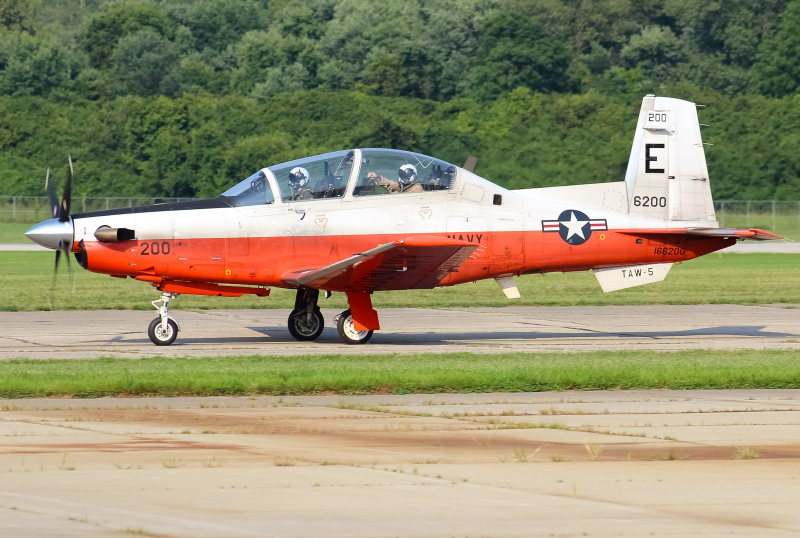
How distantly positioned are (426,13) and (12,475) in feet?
275

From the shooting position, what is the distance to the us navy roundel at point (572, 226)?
53.8ft

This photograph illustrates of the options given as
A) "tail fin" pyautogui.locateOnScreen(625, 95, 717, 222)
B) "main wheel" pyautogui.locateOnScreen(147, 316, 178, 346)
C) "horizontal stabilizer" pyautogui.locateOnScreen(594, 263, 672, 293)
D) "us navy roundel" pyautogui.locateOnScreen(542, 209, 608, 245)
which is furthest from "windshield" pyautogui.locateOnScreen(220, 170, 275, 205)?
"tail fin" pyautogui.locateOnScreen(625, 95, 717, 222)

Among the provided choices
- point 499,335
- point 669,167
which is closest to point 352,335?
point 499,335

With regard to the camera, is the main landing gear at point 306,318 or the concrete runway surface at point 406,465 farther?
the main landing gear at point 306,318

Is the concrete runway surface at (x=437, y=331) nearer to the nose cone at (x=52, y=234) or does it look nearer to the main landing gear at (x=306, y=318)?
the main landing gear at (x=306, y=318)

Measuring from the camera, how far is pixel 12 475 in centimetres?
750

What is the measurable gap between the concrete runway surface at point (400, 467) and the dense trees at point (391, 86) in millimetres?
34894

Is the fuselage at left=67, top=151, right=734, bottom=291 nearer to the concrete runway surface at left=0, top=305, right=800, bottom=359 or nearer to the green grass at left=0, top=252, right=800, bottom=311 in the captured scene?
the concrete runway surface at left=0, top=305, right=800, bottom=359

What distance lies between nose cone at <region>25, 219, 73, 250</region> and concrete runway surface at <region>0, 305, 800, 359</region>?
4.78 feet

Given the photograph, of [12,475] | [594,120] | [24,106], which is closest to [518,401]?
[12,475]

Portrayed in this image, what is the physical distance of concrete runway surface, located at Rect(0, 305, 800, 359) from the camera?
51.6 feet

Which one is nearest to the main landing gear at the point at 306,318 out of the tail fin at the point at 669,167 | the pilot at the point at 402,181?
the pilot at the point at 402,181

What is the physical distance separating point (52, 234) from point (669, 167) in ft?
29.8

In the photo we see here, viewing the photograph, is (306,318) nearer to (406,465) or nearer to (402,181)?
(402,181)
